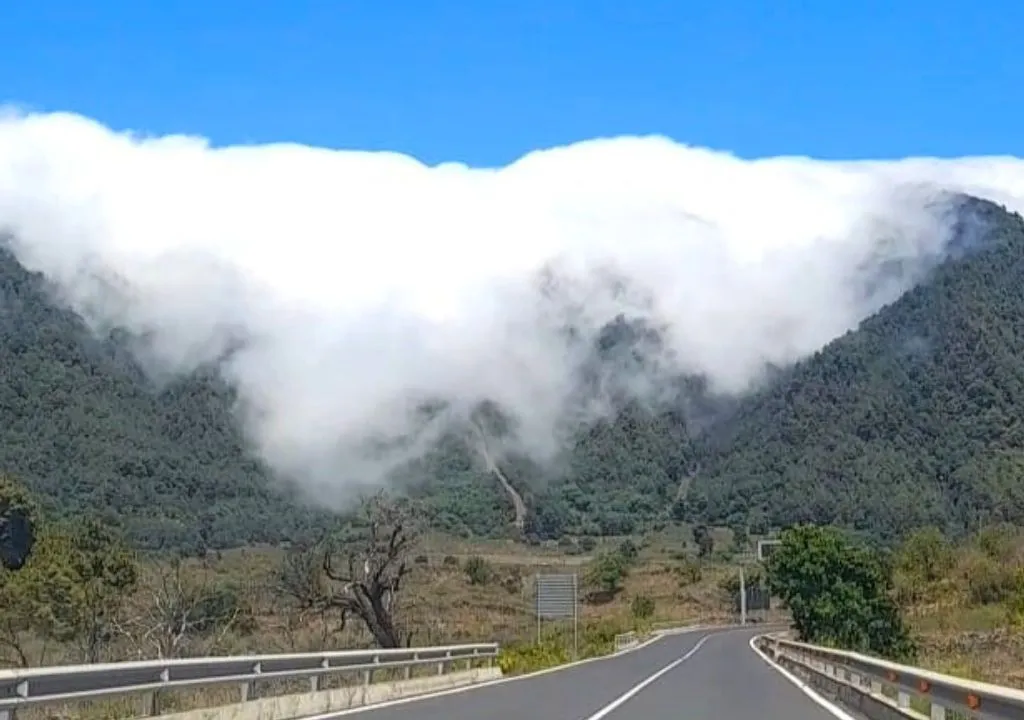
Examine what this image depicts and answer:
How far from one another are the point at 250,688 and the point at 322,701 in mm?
3258

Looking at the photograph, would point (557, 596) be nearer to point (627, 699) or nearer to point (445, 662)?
point (445, 662)

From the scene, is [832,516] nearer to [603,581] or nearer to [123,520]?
[603,581]

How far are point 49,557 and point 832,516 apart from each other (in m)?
146

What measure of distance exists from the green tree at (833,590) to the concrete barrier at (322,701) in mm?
48168

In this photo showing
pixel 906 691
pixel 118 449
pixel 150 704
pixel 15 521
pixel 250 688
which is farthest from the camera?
pixel 118 449

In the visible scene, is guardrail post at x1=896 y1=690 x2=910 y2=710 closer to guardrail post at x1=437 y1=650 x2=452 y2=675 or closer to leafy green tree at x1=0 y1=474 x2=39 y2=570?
guardrail post at x1=437 y1=650 x2=452 y2=675

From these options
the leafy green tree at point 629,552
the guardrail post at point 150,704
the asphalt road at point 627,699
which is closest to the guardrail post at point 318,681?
the asphalt road at point 627,699

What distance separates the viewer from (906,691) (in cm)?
1845

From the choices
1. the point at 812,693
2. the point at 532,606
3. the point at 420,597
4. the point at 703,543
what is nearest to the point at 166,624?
the point at 812,693

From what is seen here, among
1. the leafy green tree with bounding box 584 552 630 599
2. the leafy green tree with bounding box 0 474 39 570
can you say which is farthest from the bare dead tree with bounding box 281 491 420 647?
the leafy green tree with bounding box 584 552 630 599

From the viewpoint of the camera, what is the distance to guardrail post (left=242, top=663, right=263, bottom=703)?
63.0 ft

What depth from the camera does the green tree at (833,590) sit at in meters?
78.6

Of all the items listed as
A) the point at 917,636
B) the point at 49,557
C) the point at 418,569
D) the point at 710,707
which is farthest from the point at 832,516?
the point at 710,707

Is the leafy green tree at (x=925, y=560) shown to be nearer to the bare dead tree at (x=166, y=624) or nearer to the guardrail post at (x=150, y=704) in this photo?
the bare dead tree at (x=166, y=624)
